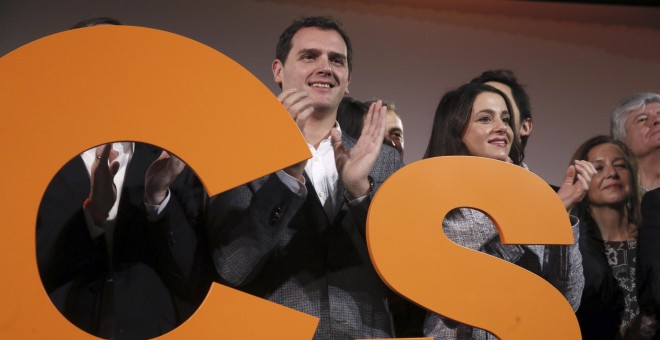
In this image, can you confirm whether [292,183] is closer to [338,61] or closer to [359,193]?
[359,193]

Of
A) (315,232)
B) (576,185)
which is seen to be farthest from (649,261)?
(315,232)

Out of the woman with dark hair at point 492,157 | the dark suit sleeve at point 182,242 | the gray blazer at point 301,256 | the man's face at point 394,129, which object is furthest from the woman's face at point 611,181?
the dark suit sleeve at point 182,242

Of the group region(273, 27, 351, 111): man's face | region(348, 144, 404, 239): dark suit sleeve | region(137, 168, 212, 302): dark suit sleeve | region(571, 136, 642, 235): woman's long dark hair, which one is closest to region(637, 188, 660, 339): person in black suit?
region(571, 136, 642, 235): woman's long dark hair

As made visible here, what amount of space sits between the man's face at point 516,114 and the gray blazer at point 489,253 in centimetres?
66

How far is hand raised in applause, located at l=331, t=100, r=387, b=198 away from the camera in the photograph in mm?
2639

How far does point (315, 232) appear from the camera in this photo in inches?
106

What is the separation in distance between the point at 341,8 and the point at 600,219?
55.4 inches

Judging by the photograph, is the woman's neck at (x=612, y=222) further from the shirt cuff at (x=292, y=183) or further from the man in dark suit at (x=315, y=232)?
the shirt cuff at (x=292, y=183)

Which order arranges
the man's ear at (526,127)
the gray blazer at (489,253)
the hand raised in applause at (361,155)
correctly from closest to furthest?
1. the hand raised in applause at (361,155)
2. the gray blazer at (489,253)
3. the man's ear at (526,127)

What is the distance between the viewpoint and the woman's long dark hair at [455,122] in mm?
3121

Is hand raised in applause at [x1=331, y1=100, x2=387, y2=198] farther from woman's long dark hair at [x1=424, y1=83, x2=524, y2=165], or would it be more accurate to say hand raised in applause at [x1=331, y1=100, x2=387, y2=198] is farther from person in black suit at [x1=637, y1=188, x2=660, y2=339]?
person in black suit at [x1=637, y1=188, x2=660, y2=339]

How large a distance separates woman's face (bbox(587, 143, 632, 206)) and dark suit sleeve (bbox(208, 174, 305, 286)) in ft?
4.85

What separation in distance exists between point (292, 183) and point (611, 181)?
156cm

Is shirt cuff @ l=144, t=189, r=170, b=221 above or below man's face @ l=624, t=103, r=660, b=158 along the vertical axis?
below
